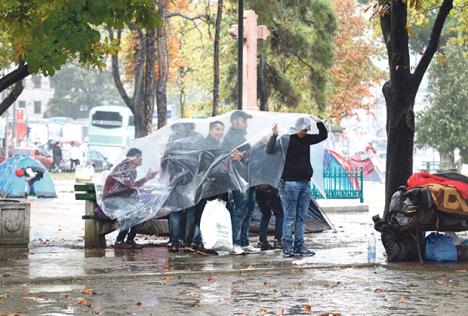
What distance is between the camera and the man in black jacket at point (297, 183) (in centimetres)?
1636

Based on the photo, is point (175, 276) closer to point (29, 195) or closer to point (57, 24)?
point (57, 24)

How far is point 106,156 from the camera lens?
81.2 metres

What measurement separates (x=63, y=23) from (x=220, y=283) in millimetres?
4495

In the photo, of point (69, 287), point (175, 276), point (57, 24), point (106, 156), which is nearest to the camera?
point (69, 287)

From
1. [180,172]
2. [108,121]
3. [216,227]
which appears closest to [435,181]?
[216,227]

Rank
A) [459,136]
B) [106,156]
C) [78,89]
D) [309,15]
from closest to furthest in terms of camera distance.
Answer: [309,15]
[459,136]
[106,156]
[78,89]

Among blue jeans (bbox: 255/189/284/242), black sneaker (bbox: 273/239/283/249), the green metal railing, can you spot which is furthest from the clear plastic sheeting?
the green metal railing

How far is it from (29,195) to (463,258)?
2249 centimetres

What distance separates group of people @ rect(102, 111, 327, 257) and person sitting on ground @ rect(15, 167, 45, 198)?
18.1m

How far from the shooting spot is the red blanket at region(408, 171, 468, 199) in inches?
626

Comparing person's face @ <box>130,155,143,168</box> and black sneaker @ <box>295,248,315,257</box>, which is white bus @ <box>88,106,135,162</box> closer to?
person's face @ <box>130,155,143,168</box>

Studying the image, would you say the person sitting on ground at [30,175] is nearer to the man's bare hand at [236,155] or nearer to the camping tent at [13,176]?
the camping tent at [13,176]

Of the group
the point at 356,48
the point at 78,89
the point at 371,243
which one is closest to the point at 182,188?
the point at 371,243

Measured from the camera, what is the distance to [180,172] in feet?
57.8
